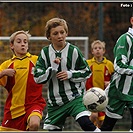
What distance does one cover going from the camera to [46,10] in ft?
55.5

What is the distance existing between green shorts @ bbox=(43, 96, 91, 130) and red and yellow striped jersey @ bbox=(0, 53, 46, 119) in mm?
527

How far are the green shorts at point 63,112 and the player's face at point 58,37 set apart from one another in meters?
0.67

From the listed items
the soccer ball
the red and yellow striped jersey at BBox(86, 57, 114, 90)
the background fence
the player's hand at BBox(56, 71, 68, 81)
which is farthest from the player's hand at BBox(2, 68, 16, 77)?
the background fence

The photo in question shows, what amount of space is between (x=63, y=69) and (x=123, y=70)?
721 millimetres

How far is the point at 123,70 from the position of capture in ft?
24.3

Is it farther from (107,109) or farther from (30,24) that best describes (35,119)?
(30,24)

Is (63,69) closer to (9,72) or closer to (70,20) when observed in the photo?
(9,72)

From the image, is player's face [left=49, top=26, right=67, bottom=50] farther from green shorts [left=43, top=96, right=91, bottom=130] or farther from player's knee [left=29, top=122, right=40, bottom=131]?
player's knee [left=29, top=122, right=40, bottom=131]

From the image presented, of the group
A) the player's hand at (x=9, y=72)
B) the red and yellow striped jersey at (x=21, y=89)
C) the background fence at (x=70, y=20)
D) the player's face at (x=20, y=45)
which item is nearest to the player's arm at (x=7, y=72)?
the player's hand at (x=9, y=72)

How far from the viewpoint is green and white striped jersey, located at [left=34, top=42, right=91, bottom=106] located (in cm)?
729

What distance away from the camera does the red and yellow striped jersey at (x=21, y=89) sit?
7.92 meters

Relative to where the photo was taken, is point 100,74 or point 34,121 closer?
point 34,121

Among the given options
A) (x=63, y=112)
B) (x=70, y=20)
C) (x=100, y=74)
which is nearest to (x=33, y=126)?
(x=63, y=112)

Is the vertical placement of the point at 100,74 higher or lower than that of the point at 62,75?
lower
